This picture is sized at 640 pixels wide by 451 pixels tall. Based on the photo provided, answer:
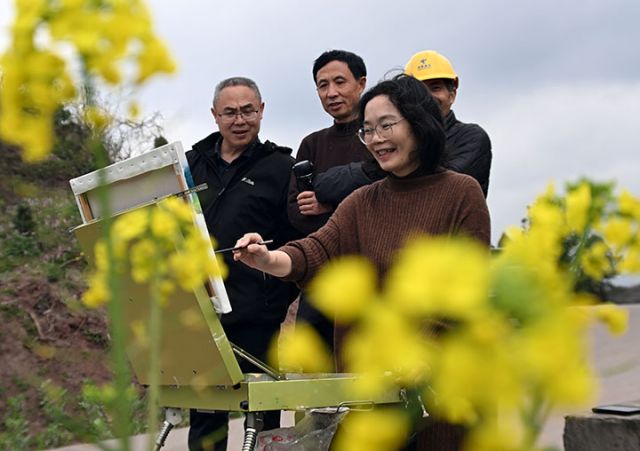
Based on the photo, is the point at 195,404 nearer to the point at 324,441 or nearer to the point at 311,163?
the point at 324,441

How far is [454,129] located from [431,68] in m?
0.24

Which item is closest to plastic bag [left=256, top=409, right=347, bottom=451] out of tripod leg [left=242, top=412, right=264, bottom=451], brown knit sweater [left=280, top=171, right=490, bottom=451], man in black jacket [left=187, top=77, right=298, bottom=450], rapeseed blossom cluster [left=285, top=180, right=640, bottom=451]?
tripod leg [left=242, top=412, right=264, bottom=451]

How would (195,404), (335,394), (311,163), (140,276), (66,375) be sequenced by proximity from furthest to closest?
(66,375), (311,163), (195,404), (335,394), (140,276)

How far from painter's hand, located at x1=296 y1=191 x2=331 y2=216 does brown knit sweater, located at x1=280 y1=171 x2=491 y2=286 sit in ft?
1.28

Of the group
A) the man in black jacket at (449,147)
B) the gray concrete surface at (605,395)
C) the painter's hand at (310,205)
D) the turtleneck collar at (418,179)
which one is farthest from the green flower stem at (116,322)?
the gray concrete surface at (605,395)

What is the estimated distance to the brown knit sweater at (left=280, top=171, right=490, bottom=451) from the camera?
2.55 m

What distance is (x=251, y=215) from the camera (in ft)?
11.3

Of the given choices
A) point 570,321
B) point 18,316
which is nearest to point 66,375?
point 18,316

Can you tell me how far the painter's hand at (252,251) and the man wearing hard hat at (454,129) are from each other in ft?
2.09

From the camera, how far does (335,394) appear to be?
7.93 ft

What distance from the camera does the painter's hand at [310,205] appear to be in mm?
3177

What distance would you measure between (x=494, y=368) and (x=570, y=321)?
53mm

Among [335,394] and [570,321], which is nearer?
[570,321]

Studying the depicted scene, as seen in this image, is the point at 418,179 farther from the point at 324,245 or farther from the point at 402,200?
the point at 324,245
